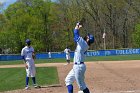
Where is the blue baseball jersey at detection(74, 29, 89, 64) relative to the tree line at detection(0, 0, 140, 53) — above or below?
below

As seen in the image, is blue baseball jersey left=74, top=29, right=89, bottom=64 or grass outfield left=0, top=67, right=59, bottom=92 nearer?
blue baseball jersey left=74, top=29, right=89, bottom=64

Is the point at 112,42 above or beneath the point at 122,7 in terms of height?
beneath

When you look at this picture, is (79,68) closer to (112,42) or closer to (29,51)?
(29,51)

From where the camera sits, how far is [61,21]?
294 ft

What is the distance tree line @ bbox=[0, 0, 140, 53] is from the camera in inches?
3302

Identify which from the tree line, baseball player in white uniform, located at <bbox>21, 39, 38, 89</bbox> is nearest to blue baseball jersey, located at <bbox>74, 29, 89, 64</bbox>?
baseball player in white uniform, located at <bbox>21, 39, 38, 89</bbox>

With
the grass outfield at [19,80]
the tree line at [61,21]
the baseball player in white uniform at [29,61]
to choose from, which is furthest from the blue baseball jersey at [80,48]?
the tree line at [61,21]

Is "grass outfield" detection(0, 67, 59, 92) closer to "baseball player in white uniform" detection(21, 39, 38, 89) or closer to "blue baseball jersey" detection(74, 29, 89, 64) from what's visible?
"baseball player in white uniform" detection(21, 39, 38, 89)

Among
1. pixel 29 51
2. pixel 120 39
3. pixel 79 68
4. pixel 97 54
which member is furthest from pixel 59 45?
pixel 79 68

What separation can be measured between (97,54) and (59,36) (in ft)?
88.1

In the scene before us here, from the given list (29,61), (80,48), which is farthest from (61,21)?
(80,48)

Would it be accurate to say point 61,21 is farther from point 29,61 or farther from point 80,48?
point 80,48

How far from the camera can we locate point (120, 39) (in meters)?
89.7

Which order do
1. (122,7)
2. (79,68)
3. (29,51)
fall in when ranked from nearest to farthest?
(79,68) < (29,51) < (122,7)
